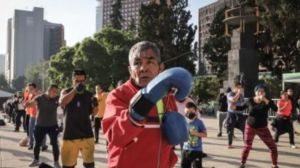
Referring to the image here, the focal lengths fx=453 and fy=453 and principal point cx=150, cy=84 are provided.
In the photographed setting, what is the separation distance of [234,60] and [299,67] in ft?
31.9

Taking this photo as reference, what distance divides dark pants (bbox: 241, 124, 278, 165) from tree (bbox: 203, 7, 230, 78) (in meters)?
37.5

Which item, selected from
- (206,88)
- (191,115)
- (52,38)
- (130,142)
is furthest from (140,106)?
(52,38)

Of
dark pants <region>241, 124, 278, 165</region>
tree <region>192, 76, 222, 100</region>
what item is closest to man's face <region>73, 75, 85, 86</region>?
dark pants <region>241, 124, 278, 165</region>

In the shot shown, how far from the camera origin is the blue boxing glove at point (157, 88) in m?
2.29

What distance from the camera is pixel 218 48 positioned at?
46938 millimetres

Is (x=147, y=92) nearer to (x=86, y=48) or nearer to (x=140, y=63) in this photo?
(x=140, y=63)

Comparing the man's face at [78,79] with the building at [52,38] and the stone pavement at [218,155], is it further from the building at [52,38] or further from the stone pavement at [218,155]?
the building at [52,38]

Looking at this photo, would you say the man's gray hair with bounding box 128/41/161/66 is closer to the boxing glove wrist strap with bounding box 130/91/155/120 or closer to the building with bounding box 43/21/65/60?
the boxing glove wrist strap with bounding box 130/91/155/120

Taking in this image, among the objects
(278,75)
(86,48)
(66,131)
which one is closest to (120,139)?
(66,131)

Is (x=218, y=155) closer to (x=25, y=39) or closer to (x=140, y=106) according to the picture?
(x=140, y=106)

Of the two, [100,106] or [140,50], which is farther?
[100,106]

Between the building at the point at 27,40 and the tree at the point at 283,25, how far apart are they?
129m

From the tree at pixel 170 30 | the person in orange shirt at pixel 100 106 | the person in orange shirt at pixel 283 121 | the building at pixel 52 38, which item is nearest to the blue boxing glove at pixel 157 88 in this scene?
the person in orange shirt at pixel 100 106

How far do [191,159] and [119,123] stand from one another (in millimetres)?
4593
